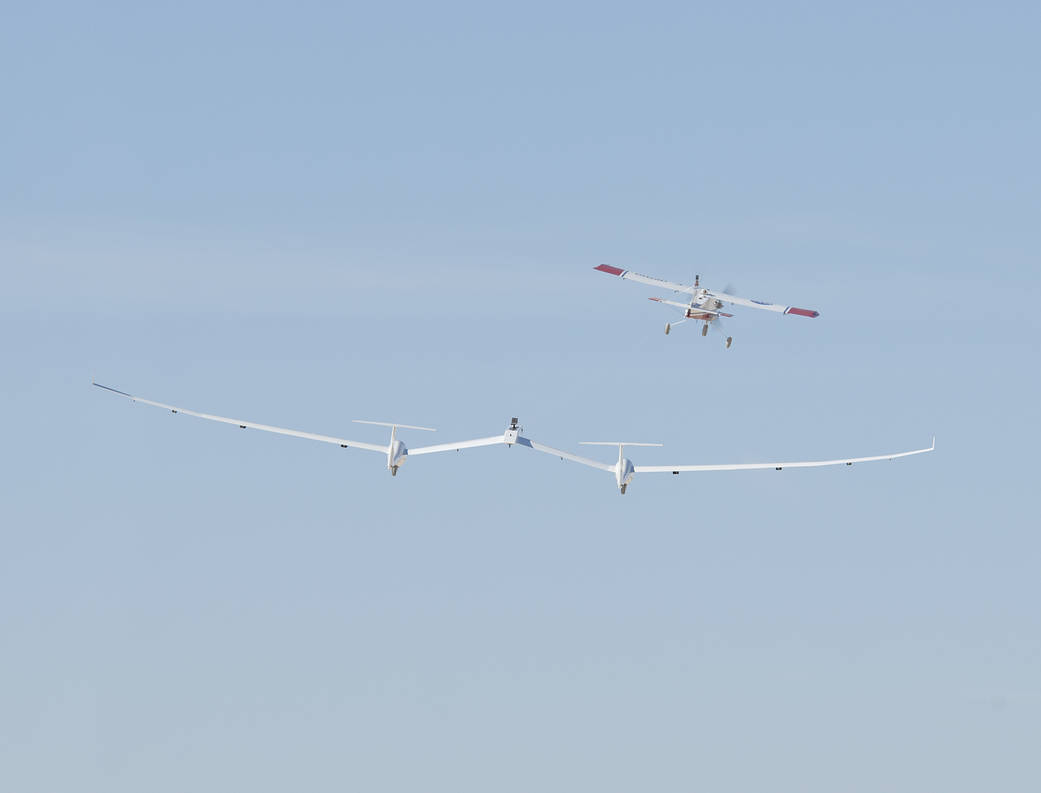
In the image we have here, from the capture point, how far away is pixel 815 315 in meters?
167

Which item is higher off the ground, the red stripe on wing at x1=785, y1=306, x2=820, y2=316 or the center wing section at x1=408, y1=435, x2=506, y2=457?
the red stripe on wing at x1=785, y1=306, x2=820, y2=316

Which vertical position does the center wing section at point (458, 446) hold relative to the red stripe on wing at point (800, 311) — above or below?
below

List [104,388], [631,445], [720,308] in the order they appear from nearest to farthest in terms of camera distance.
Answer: [631,445] → [104,388] → [720,308]

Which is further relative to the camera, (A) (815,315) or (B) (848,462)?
(A) (815,315)

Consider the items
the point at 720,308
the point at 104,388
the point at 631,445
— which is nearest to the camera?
the point at 631,445

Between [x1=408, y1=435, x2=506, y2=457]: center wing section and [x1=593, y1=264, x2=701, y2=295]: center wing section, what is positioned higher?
[x1=593, y1=264, x2=701, y2=295]: center wing section

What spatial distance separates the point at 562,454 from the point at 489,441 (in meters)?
8.57

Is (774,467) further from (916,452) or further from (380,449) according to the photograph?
(380,449)

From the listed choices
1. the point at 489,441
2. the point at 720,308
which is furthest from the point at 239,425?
the point at 720,308

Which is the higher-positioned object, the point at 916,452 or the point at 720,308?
the point at 720,308

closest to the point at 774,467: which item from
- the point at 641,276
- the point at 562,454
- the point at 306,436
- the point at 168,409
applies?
the point at 562,454

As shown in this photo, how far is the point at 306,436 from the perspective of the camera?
15712 centimetres

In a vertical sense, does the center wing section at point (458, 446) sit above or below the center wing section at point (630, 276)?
below

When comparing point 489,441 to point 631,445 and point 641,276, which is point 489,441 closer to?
point 631,445
